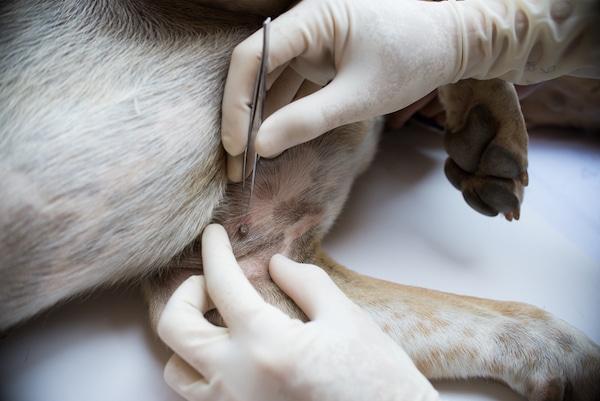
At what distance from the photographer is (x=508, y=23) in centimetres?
114

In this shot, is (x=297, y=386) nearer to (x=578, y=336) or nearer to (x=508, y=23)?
(x=578, y=336)

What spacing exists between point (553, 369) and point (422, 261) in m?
0.42

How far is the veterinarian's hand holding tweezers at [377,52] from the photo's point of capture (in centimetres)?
104

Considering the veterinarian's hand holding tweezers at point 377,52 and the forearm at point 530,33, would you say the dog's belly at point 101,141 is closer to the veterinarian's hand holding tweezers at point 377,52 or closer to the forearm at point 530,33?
the veterinarian's hand holding tweezers at point 377,52

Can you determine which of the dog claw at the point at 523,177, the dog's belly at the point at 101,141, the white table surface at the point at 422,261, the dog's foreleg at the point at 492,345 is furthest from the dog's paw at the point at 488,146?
the dog's belly at the point at 101,141

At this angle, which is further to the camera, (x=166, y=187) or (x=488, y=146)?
(x=488, y=146)

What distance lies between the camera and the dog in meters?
0.92

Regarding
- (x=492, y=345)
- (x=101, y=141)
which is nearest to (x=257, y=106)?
(x=101, y=141)

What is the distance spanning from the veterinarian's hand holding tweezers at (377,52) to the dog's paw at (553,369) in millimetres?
631

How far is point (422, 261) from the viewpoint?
4.68ft

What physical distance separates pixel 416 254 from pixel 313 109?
24.0 inches

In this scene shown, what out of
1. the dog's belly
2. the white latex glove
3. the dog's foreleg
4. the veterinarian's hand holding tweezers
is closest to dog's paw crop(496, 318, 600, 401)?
the dog's foreleg

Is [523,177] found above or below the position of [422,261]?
above

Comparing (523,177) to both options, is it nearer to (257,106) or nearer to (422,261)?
(422,261)
